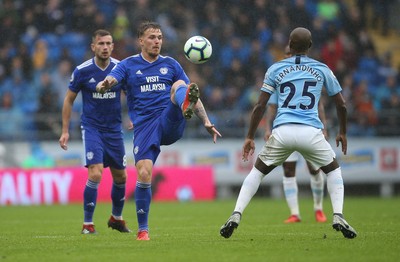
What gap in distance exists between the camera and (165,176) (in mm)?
21047

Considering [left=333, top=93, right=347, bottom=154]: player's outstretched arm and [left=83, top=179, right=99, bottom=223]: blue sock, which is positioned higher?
[left=333, top=93, right=347, bottom=154]: player's outstretched arm

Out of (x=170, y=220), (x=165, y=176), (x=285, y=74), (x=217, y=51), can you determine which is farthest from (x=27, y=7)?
(x=285, y=74)

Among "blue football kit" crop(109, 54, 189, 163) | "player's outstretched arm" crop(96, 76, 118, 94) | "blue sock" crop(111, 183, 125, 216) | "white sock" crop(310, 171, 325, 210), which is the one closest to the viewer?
"player's outstretched arm" crop(96, 76, 118, 94)

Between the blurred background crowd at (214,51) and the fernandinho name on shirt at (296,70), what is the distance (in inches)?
517

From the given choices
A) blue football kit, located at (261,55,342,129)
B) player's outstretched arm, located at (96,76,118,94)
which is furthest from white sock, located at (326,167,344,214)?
player's outstretched arm, located at (96,76,118,94)

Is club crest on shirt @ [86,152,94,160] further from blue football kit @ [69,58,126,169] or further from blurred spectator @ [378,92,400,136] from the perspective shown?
blurred spectator @ [378,92,400,136]

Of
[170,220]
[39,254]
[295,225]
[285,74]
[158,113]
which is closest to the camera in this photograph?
[39,254]

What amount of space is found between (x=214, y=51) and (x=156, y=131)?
15.1m

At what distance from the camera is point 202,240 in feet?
31.1

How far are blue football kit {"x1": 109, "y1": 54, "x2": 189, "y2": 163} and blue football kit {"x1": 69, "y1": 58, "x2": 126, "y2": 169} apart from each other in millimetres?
1376

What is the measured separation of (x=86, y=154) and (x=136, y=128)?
1.60 meters

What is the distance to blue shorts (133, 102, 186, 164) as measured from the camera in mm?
9477

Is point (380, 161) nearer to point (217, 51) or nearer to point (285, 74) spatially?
point (217, 51)

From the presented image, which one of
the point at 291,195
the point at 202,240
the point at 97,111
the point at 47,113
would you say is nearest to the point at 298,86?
the point at 202,240
